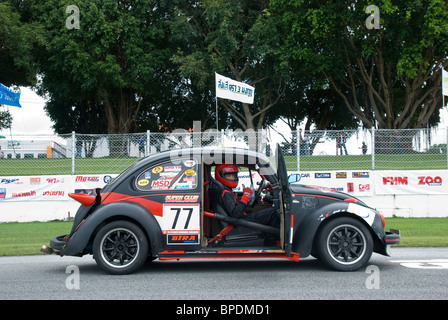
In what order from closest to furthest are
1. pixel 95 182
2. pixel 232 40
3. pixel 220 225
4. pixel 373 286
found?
pixel 373 286, pixel 220 225, pixel 95 182, pixel 232 40

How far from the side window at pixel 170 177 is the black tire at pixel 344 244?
184cm

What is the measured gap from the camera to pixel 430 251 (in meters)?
8.85

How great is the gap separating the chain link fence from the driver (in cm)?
797

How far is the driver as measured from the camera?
708 centimetres

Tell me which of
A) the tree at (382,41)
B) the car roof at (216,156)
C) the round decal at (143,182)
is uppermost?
the tree at (382,41)

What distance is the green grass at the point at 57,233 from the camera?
384 inches

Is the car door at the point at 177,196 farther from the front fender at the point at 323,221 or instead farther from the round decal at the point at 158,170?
the front fender at the point at 323,221

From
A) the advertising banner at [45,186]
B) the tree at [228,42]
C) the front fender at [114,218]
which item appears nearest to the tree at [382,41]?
the tree at [228,42]

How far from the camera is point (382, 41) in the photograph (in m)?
31.3

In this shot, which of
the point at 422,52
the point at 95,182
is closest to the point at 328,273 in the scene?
the point at 95,182

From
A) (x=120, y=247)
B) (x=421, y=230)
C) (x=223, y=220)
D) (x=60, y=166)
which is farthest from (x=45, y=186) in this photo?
(x=421, y=230)

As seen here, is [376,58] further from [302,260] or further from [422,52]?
[302,260]

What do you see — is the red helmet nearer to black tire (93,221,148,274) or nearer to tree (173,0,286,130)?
black tire (93,221,148,274)

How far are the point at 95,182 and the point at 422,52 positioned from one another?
2206 centimetres
